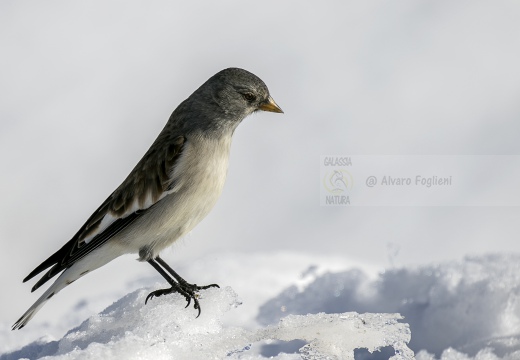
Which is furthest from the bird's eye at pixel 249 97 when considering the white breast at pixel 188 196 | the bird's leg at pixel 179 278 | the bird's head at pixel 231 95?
the bird's leg at pixel 179 278

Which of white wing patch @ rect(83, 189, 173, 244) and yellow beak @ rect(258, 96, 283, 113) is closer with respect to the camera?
white wing patch @ rect(83, 189, 173, 244)

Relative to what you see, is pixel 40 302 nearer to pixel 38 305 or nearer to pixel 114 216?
pixel 38 305

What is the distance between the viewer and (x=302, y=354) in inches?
274

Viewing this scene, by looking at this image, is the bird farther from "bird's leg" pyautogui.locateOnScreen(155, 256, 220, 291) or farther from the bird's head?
"bird's leg" pyautogui.locateOnScreen(155, 256, 220, 291)

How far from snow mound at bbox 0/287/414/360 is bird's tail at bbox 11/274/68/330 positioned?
0.38m

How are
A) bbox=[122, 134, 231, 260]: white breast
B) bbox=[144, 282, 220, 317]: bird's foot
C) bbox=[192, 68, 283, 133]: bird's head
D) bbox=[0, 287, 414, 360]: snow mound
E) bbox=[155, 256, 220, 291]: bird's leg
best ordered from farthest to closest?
bbox=[155, 256, 220, 291]: bird's leg → bbox=[144, 282, 220, 317]: bird's foot → bbox=[192, 68, 283, 133]: bird's head → bbox=[122, 134, 231, 260]: white breast → bbox=[0, 287, 414, 360]: snow mound

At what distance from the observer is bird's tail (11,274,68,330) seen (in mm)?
7289

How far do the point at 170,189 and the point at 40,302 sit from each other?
4.79 ft

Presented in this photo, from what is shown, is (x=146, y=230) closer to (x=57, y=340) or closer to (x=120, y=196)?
(x=120, y=196)

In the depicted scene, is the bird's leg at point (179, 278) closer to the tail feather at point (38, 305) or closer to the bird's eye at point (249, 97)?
the tail feather at point (38, 305)

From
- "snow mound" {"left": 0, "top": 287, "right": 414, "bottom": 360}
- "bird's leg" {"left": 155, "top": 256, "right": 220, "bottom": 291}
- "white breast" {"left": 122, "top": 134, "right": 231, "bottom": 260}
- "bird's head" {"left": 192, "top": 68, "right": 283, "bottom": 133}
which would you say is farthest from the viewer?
"bird's leg" {"left": 155, "top": 256, "right": 220, "bottom": 291}

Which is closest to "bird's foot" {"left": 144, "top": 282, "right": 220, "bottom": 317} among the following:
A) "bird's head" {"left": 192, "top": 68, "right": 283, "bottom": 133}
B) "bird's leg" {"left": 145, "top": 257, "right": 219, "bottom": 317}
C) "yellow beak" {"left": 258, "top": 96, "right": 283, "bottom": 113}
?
"bird's leg" {"left": 145, "top": 257, "right": 219, "bottom": 317}

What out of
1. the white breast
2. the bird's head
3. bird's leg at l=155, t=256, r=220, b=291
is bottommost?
bird's leg at l=155, t=256, r=220, b=291

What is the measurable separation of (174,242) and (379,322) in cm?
185
